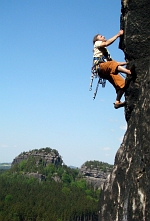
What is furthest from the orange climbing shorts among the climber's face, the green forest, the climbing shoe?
the green forest

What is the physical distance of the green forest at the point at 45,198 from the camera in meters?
57.8

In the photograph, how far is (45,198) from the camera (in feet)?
242

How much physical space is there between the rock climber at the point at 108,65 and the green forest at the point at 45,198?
51.3m

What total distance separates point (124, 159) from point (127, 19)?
2.90 m

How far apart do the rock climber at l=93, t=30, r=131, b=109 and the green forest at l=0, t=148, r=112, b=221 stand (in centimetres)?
5132

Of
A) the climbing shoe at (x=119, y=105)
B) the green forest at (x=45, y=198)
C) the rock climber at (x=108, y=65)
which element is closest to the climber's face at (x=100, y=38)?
the rock climber at (x=108, y=65)

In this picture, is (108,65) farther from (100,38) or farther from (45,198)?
(45,198)

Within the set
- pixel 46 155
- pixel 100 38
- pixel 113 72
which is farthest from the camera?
pixel 46 155

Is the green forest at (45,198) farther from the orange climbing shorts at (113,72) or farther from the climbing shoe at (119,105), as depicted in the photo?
the orange climbing shorts at (113,72)

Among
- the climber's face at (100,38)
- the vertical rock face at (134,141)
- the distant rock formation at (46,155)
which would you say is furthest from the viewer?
the distant rock formation at (46,155)

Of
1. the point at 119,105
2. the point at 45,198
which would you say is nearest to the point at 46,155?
the point at 45,198

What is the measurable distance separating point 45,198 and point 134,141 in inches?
2862

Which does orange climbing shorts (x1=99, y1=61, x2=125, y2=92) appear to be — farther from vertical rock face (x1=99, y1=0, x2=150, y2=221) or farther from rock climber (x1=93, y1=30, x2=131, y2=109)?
vertical rock face (x1=99, y1=0, x2=150, y2=221)

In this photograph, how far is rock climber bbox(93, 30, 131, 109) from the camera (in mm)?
6035
